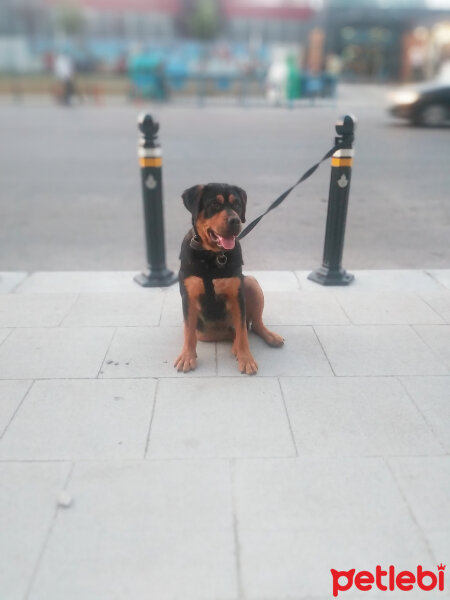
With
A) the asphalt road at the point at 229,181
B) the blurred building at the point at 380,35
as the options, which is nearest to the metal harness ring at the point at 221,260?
the asphalt road at the point at 229,181

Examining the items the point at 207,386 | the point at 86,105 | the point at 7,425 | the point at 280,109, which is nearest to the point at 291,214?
the point at 207,386

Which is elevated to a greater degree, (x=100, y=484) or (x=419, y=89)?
(x=419, y=89)

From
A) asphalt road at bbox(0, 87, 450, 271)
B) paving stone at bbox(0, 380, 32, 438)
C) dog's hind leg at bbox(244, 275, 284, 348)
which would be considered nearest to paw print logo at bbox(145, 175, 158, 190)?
asphalt road at bbox(0, 87, 450, 271)

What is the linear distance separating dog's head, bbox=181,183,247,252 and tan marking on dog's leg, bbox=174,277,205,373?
273 millimetres

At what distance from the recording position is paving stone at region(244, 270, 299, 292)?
470 centimetres

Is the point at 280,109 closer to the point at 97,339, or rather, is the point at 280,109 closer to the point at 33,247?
the point at 33,247

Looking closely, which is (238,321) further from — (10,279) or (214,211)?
(10,279)

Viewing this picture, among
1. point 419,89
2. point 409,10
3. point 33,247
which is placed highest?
point 409,10

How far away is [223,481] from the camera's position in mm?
2375

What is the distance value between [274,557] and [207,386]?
4.27ft

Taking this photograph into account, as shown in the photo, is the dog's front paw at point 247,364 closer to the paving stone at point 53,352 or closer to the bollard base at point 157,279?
the paving stone at point 53,352

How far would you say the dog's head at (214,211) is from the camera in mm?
2932

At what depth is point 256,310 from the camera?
359cm

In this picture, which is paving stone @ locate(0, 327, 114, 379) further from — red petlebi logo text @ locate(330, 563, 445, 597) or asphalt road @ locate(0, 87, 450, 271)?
red petlebi logo text @ locate(330, 563, 445, 597)
